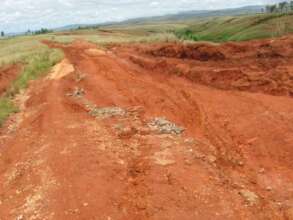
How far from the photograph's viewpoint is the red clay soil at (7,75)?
2347 cm

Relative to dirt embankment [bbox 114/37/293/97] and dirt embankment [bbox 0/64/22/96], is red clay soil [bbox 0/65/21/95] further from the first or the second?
dirt embankment [bbox 114/37/293/97]

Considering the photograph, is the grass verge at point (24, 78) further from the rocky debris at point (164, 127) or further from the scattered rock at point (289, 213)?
the scattered rock at point (289, 213)

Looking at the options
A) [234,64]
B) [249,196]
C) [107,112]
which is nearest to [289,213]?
[249,196]

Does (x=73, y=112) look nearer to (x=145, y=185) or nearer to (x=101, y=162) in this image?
(x=101, y=162)

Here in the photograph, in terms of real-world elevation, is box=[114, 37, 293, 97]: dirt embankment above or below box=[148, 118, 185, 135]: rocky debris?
above

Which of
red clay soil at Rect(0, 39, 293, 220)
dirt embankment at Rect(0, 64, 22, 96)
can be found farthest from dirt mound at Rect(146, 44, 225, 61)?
dirt embankment at Rect(0, 64, 22, 96)

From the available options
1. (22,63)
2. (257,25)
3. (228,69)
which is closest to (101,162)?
(228,69)

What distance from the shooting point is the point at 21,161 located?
39.2 ft

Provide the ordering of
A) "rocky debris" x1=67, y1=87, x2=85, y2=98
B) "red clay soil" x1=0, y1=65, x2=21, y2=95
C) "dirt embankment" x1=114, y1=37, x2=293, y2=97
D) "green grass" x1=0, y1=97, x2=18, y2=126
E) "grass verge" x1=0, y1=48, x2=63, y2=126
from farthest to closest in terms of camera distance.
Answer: "red clay soil" x1=0, y1=65, x2=21, y2=95
"rocky debris" x1=67, y1=87, x2=85, y2=98
"grass verge" x1=0, y1=48, x2=63, y2=126
"dirt embankment" x1=114, y1=37, x2=293, y2=97
"green grass" x1=0, y1=97, x2=18, y2=126

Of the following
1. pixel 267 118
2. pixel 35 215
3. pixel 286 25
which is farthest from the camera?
pixel 286 25

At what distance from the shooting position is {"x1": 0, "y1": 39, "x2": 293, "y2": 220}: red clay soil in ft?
29.0

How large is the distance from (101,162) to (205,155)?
2299 millimetres

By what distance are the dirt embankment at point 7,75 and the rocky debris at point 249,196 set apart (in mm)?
15697

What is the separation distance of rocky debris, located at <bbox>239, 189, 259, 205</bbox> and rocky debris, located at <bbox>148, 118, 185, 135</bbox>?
367 cm
